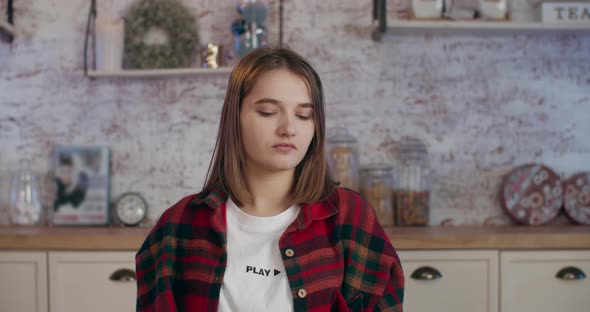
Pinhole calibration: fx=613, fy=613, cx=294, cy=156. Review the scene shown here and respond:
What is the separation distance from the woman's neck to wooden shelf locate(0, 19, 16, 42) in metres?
1.75

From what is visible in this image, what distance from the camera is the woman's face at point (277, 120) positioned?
4.25 ft

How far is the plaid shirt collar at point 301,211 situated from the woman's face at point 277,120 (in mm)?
106

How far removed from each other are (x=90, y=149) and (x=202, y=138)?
49 cm

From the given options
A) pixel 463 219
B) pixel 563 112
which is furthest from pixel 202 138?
pixel 563 112

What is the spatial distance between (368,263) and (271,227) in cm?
23

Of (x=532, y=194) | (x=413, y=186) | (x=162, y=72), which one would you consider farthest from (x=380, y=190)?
(x=162, y=72)

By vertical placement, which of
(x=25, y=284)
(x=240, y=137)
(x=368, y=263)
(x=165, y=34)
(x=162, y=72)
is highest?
(x=165, y=34)

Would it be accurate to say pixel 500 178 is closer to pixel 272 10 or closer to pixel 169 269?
pixel 272 10

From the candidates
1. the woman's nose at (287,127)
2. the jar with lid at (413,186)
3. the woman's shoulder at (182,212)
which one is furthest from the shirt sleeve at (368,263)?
the jar with lid at (413,186)

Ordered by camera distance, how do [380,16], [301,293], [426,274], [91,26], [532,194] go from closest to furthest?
[301,293]
[426,274]
[380,16]
[532,194]
[91,26]

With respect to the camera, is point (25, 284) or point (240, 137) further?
point (25, 284)

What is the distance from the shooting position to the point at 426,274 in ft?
6.92

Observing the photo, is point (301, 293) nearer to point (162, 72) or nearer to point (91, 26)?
point (162, 72)

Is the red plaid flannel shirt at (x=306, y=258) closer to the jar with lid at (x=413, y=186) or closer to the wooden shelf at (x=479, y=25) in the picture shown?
the jar with lid at (x=413, y=186)
